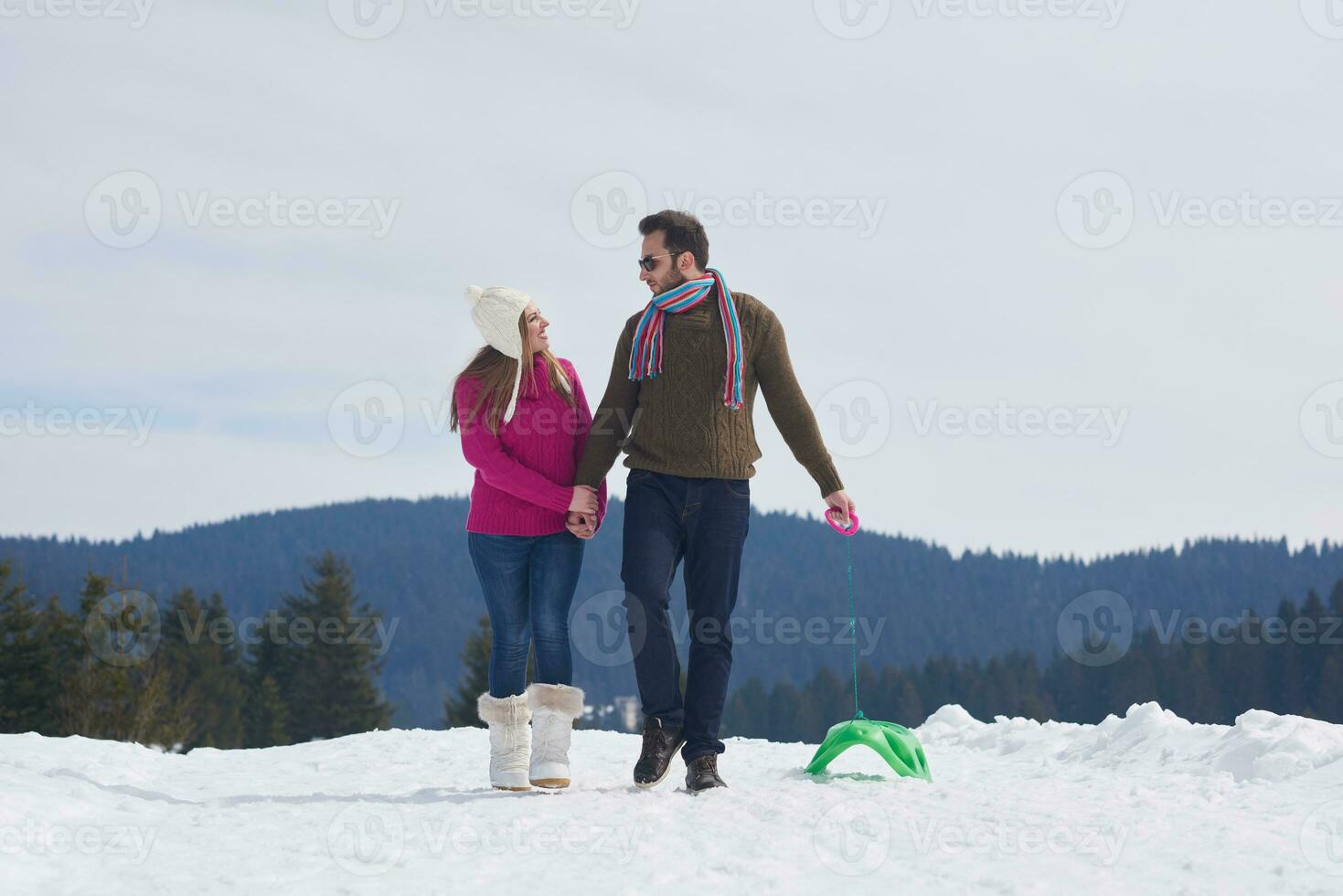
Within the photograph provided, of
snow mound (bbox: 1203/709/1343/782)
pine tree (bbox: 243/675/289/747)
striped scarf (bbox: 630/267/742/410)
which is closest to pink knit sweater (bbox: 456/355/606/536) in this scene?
striped scarf (bbox: 630/267/742/410)

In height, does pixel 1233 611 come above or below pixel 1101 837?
above

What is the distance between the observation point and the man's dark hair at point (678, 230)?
16.8 ft

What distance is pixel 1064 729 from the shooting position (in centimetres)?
793

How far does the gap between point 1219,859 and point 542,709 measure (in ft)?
9.05

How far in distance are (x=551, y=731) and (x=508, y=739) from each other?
26 centimetres

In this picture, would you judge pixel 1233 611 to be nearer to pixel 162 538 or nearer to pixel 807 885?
pixel 807 885

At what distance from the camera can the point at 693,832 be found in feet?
13.0

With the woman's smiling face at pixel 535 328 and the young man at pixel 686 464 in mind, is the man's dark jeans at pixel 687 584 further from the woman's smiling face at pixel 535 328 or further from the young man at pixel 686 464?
the woman's smiling face at pixel 535 328

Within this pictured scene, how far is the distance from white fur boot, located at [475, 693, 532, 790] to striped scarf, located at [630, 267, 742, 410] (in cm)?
160

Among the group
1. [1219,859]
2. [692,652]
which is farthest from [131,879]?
[1219,859]

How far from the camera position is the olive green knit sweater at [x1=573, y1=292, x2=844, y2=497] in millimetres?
4957

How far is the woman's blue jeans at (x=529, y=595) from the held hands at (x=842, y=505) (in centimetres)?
117

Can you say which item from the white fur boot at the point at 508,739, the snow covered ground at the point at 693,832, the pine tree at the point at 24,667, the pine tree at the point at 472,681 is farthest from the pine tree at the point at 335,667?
the white fur boot at the point at 508,739

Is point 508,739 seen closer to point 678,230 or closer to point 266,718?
point 678,230
